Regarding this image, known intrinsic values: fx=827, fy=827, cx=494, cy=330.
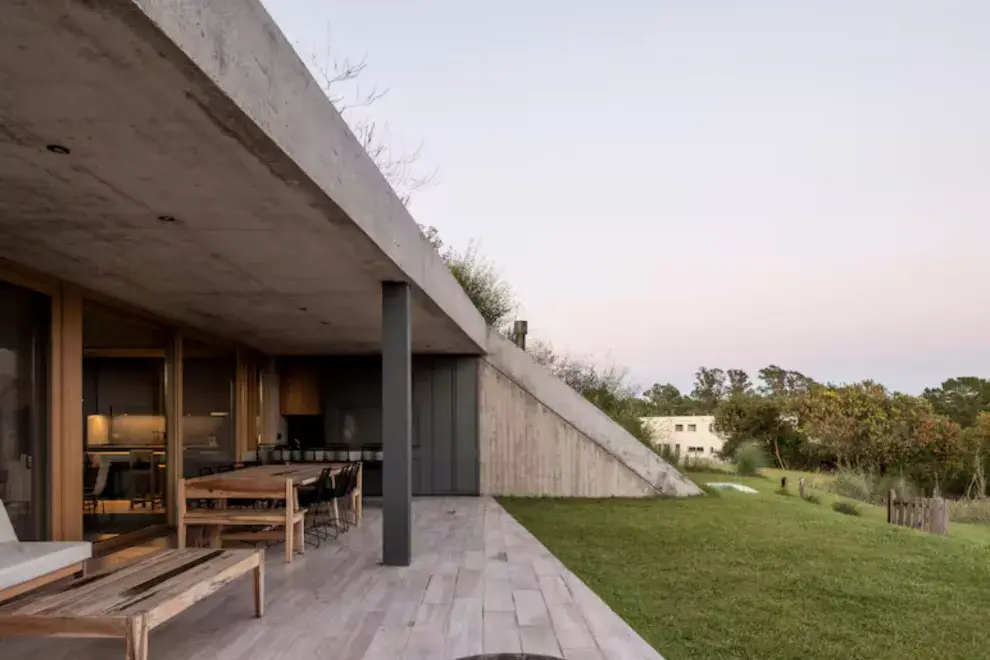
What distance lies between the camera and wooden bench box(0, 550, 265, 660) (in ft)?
10.2

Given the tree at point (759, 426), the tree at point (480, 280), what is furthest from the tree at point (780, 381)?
the tree at point (480, 280)

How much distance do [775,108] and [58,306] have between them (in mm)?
10237

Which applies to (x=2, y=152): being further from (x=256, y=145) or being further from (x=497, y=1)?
(x=497, y=1)

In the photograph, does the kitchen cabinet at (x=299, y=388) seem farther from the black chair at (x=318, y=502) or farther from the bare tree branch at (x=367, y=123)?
the black chair at (x=318, y=502)

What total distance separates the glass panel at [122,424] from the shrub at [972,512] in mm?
12496

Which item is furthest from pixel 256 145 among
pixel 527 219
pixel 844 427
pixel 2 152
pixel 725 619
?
pixel 844 427

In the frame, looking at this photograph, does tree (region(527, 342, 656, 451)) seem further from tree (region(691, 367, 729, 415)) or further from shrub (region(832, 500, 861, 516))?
tree (region(691, 367, 729, 415))

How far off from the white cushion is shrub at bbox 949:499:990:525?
45.0 feet

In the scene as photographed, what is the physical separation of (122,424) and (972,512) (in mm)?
13236

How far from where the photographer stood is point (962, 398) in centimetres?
3281

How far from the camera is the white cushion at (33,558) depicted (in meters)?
3.89

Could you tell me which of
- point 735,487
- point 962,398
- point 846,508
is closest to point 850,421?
point 735,487

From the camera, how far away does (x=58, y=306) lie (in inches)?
254

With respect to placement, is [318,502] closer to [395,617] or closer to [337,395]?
[395,617]
